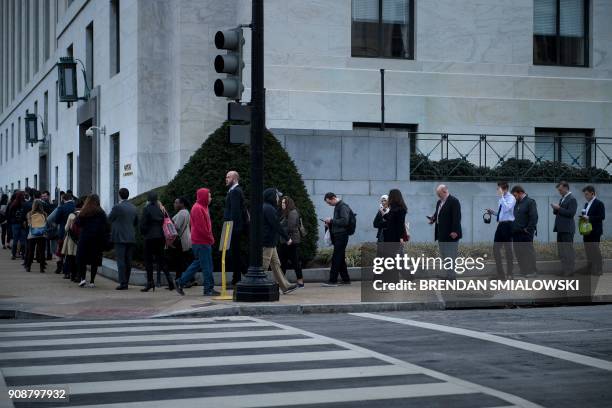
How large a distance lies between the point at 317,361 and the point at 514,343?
2.64 m

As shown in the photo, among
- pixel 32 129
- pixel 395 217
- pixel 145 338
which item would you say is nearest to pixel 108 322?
pixel 145 338

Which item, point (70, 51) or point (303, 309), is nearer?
point (303, 309)

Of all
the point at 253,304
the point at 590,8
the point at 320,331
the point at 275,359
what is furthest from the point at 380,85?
the point at 275,359

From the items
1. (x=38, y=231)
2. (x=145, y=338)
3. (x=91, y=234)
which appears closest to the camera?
(x=145, y=338)

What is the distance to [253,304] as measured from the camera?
1514cm

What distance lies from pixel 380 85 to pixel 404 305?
1279cm

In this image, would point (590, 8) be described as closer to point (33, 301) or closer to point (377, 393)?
point (33, 301)

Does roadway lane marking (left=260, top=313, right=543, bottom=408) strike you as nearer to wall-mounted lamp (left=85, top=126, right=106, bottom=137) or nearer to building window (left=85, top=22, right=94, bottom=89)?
wall-mounted lamp (left=85, top=126, right=106, bottom=137)

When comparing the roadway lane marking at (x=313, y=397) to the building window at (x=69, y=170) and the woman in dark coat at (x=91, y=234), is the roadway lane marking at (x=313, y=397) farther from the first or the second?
the building window at (x=69, y=170)

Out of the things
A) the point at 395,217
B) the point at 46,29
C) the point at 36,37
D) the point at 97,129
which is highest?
the point at 36,37

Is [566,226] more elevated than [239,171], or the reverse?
[239,171]

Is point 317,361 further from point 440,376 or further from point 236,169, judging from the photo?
point 236,169

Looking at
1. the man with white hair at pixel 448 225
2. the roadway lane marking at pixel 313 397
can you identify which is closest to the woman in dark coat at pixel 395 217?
the man with white hair at pixel 448 225

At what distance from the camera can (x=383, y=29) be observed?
27.8 metres
